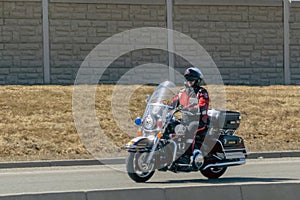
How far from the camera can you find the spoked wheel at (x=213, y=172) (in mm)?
14446

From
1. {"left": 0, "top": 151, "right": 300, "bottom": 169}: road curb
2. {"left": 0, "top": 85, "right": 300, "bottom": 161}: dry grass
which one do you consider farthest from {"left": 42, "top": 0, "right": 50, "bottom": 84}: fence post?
A: {"left": 0, "top": 151, "right": 300, "bottom": 169}: road curb

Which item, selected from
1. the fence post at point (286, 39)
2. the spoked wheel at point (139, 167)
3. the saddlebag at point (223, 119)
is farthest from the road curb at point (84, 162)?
the fence post at point (286, 39)

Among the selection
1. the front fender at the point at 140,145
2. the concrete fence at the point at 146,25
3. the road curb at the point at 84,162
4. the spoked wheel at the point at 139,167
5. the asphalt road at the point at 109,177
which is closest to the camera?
the front fender at the point at 140,145

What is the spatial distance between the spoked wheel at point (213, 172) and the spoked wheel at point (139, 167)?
4.45 feet

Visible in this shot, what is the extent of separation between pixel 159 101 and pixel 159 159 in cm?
105

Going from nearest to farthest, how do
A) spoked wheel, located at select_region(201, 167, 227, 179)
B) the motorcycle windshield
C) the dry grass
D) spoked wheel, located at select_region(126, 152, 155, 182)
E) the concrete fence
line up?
1. spoked wheel, located at select_region(126, 152, 155, 182)
2. the motorcycle windshield
3. spoked wheel, located at select_region(201, 167, 227, 179)
4. the dry grass
5. the concrete fence

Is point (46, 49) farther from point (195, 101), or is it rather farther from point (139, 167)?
point (139, 167)

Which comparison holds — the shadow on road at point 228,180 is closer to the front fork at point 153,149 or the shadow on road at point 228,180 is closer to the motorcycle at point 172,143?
the motorcycle at point 172,143

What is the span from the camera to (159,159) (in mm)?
13344

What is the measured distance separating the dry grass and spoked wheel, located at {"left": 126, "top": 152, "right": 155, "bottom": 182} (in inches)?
159

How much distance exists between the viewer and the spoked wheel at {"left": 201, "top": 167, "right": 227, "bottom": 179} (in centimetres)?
1445

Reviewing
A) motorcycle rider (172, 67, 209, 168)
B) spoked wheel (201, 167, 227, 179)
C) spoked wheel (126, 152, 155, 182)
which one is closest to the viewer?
spoked wheel (126, 152, 155, 182)

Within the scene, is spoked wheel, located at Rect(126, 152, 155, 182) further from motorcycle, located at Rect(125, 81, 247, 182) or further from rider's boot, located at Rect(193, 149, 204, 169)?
rider's boot, located at Rect(193, 149, 204, 169)

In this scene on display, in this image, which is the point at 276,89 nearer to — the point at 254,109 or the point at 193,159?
the point at 254,109
